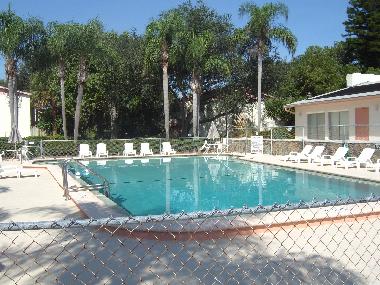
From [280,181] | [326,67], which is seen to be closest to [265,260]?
[280,181]

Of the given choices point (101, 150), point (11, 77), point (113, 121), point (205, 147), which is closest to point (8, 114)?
point (113, 121)

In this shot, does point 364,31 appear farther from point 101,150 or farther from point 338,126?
point 101,150

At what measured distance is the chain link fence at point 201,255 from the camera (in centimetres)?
479

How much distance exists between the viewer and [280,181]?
15984 mm

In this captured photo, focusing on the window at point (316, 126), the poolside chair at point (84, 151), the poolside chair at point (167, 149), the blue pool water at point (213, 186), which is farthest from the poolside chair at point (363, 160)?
the poolside chair at point (84, 151)

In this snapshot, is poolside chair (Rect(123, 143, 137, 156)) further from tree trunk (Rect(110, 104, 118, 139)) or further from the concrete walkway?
the concrete walkway

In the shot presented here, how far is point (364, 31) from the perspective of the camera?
128 feet

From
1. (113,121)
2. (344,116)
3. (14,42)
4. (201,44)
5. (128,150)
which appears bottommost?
(128,150)

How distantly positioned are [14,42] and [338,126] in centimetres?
1735

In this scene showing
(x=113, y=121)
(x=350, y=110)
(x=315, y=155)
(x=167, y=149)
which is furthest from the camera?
(x=113, y=121)

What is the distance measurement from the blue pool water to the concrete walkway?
187 centimetres

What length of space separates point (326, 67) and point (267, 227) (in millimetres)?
26444

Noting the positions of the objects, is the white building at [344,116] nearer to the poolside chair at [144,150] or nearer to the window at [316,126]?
the window at [316,126]

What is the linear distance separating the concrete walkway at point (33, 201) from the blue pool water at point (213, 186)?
6.15 ft
